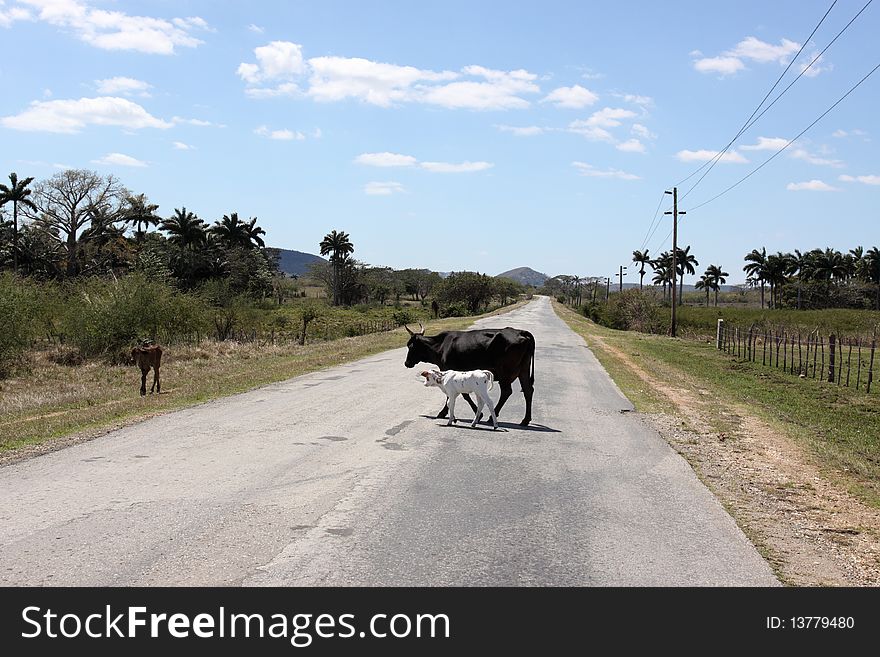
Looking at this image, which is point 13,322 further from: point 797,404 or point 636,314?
point 636,314

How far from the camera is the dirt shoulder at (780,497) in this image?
→ 21.9ft

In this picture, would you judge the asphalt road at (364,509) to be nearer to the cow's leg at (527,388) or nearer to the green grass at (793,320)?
the cow's leg at (527,388)

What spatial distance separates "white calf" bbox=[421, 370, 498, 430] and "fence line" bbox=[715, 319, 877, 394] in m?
10.1

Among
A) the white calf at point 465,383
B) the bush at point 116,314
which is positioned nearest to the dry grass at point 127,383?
the bush at point 116,314

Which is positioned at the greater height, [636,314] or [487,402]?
[636,314]

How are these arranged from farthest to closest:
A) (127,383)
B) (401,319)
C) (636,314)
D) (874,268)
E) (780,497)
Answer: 1. (874,268)
2. (636,314)
3. (401,319)
4. (127,383)
5. (780,497)

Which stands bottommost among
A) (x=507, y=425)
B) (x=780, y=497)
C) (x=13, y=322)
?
(x=780, y=497)

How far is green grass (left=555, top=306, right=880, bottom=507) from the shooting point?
11633 millimetres

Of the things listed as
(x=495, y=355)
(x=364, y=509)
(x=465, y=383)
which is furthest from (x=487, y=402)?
(x=364, y=509)

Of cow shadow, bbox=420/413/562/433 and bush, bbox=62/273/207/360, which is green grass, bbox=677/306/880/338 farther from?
cow shadow, bbox=420/413/562/433

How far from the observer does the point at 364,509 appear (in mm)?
7746

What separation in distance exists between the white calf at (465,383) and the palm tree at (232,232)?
8233 centimetres

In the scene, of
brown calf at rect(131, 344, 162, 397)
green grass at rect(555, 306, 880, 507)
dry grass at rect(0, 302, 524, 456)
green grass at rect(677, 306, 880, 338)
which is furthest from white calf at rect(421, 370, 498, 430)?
green grass at rect(677, 306, 880, 338)

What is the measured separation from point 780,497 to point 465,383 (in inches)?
199
